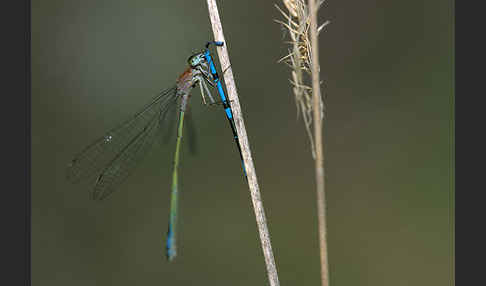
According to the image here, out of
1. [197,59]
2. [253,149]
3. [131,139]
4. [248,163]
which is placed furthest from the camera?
[253,149]

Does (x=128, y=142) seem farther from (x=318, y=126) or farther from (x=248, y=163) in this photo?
(x=318, y=126)

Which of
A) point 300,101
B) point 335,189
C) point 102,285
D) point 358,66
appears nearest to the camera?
point 300,101

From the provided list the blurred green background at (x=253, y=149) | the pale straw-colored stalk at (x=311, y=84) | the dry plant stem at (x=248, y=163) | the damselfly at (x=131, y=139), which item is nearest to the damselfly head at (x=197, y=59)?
the damselfly at (x=131, y=139)

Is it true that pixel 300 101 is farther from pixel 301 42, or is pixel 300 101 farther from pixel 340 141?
pixel 340 141

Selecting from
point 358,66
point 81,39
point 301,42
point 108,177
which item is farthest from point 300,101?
point 81,39

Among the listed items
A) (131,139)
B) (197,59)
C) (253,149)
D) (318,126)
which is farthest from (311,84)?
(253,149)

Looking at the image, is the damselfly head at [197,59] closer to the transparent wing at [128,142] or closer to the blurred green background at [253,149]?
the transparent wing at [128,142]

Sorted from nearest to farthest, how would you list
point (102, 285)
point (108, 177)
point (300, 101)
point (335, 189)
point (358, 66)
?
point (300, 101) < point (108, 177) < point (102, 285) < point (335, 189) < point (358, 66)
